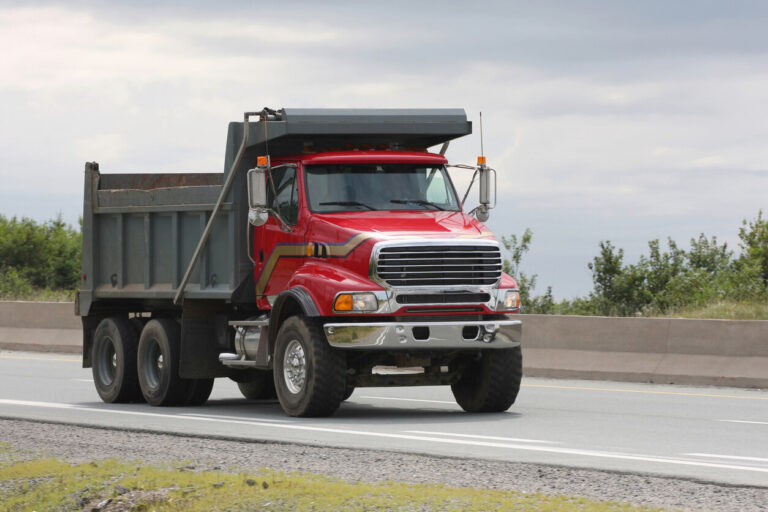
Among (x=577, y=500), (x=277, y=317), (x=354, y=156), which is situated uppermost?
(x=354, y=156)

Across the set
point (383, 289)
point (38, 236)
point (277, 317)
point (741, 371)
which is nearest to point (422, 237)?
point (383, 289)

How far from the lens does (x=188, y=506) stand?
834cm

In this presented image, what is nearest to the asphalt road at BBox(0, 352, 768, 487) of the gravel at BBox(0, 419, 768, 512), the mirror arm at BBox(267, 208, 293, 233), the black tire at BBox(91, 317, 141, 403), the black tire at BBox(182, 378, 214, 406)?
the black tire at BBox(182, 378, 214, 406)

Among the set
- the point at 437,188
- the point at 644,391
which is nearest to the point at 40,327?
the point at 644,391

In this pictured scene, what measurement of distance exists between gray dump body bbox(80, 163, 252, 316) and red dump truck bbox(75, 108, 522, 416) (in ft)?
0.08

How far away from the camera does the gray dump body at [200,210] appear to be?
15453 mm

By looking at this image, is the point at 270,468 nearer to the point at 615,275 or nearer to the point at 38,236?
the point at 615,275

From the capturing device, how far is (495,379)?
14781 millimetres

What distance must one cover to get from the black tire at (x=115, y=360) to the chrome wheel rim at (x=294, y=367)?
3.61m

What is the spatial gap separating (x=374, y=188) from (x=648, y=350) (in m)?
6.94

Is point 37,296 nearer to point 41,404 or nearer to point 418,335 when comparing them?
point 41,404

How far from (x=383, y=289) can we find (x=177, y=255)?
378 cm

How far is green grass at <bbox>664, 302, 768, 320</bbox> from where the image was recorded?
22.7m

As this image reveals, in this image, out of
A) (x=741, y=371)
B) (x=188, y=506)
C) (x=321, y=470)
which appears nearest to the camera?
(x=188, y=506)
